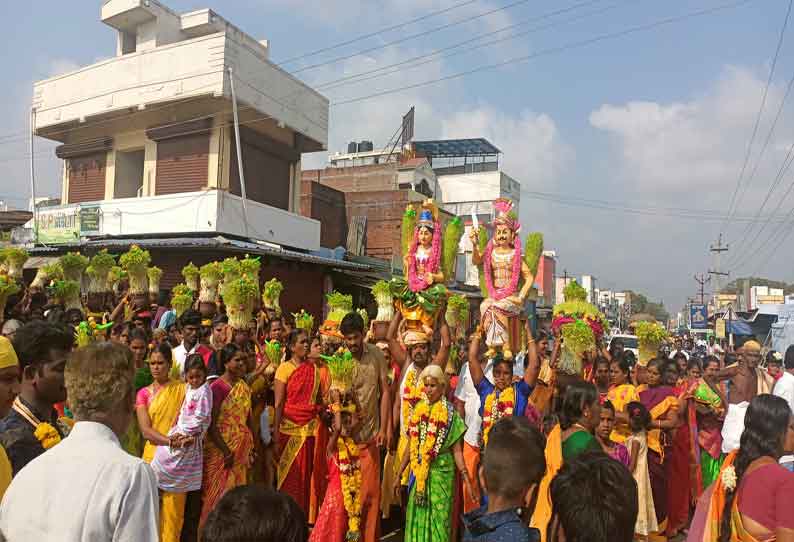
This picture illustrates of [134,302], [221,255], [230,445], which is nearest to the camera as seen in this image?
[230,445]

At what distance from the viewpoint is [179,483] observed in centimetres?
462

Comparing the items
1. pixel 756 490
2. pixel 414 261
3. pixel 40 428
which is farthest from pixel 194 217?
pixel 756 490

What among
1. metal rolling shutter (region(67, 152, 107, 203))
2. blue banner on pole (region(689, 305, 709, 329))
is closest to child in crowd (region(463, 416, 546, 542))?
metal rolling shutter (region(67, 152, 107, 203))

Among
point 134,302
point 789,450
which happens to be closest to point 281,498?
point 789,450

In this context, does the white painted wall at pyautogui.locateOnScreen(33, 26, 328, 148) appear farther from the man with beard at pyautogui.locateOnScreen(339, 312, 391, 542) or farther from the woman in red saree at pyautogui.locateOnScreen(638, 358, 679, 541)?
the woman in red saree at pyautogui.locateOnScreen(638, 358, 679, 541)

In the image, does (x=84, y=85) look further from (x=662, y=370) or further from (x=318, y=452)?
(x=662, y=370)

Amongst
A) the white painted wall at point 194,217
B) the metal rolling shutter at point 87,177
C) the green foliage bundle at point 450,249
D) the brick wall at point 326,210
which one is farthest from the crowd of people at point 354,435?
the brick wall at point 326,210

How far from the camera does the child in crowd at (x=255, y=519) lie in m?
1.61

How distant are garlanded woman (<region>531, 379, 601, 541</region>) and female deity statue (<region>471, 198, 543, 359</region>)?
5.60ft

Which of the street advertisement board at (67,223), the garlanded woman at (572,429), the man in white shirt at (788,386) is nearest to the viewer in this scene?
the garlanded woman at (572,429)

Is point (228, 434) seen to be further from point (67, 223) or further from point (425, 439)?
point (67, 223)

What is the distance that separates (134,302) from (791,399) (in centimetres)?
848

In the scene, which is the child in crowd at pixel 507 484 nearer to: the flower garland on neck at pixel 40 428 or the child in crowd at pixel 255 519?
the child in crowd at pixel 255 519

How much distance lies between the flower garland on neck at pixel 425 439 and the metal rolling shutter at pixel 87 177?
18.4 meters
